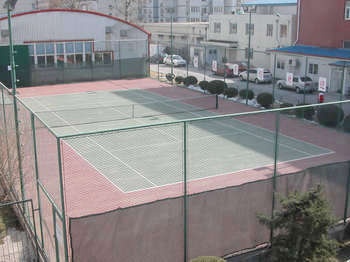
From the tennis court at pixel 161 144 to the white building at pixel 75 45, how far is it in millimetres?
10346

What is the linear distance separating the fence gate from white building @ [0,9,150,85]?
1079 inches

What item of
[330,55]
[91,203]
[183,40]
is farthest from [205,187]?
[183,40]

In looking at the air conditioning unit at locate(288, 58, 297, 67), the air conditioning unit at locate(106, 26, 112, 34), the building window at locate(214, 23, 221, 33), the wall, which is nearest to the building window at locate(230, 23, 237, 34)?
the building window at locate(214, 23, 221, 33)

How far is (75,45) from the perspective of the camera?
1597 inches

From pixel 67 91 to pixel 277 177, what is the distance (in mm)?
26879

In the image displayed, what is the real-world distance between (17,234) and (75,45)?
3136cm

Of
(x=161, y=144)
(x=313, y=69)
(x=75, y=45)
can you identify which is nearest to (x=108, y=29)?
(x=75, y=45)

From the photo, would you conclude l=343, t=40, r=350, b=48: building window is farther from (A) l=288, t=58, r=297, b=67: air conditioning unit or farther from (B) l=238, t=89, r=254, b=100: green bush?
(B) l=238, t=89, r=254, b=100: green bush

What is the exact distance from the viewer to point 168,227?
870cm

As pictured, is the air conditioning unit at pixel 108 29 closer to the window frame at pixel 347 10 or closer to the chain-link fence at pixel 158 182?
the window frame at pixel 347 10

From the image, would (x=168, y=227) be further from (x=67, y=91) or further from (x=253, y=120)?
(x=67, y=91)

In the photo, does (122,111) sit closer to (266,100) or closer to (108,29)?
(266,100)

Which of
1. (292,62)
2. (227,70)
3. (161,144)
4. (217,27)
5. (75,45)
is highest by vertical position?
(217,27)

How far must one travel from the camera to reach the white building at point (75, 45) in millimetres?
38219
